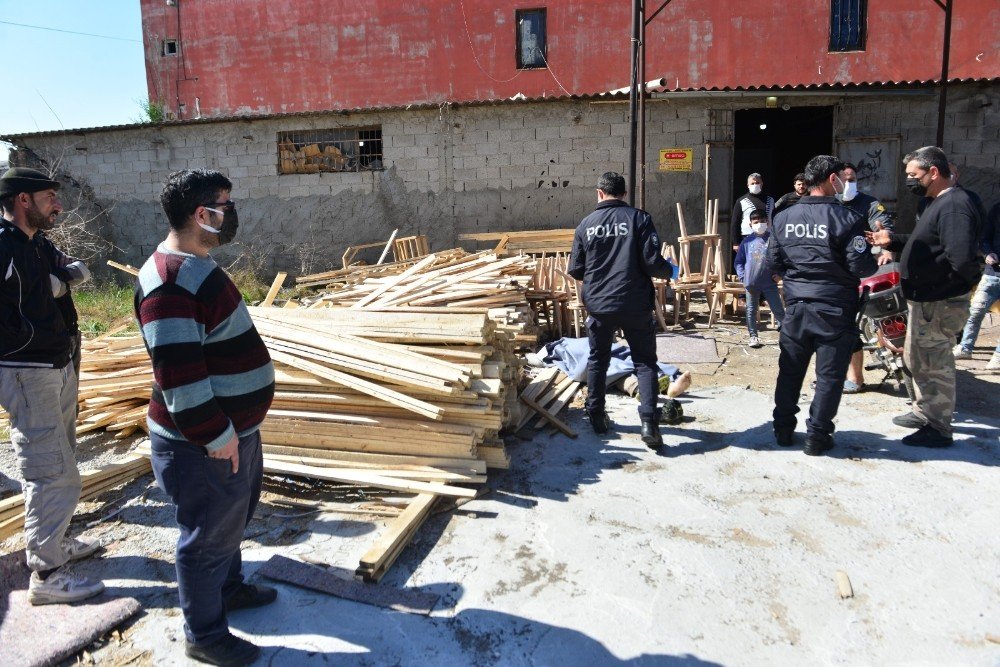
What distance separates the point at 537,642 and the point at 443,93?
55.0 ft

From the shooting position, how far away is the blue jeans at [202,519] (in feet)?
8.40

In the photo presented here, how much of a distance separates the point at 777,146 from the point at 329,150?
10867mm

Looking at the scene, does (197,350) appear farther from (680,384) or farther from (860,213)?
(860,213)

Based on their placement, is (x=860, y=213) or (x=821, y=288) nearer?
(x=821, y=288)

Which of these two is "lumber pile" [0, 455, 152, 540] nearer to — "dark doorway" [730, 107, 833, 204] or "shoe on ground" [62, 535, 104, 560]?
"shoe on ground" [62, 535, 104, 560]

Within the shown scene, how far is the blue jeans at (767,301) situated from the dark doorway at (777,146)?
8.07m

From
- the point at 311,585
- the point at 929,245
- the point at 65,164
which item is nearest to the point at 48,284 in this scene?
the point at 311,585

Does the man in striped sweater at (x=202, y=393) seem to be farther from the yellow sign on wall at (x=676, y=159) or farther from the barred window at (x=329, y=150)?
the barred window at (x=329, y=150)

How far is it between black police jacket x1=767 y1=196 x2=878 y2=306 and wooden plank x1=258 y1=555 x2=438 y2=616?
3.25 metres

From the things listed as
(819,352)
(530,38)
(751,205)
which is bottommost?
(819,352)

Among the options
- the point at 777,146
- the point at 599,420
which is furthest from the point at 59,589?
the point at 777,146

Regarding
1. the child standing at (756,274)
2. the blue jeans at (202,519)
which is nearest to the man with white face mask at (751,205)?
the child standing at (756,274)

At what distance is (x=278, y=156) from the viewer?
13227 mm

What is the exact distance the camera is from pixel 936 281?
4.55 m
